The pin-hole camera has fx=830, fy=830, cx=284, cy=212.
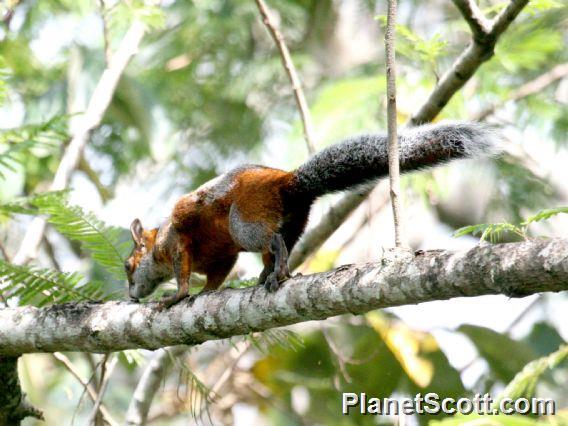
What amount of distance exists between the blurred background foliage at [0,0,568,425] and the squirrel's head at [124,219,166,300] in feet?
0.57

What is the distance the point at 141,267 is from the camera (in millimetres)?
5211

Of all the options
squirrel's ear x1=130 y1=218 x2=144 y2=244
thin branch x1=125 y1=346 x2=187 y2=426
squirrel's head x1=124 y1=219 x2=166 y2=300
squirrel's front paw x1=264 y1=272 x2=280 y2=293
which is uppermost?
squirrel's front paw x1=264 y1=272 x2=280 y2=293

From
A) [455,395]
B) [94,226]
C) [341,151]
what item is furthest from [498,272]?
[455,395]

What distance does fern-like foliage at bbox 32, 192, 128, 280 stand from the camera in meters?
4.09

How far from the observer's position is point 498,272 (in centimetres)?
246

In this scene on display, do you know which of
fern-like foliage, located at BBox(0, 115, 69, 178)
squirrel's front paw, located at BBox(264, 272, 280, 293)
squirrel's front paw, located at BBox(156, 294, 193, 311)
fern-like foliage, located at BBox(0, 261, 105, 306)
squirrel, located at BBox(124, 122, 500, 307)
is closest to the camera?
squirrel's front paw, located at BBox(264, 272, 280, 293)

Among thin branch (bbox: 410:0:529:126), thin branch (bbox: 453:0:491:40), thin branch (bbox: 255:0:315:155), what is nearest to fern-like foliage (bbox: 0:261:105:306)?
thin branch (bbox: 255:0:315:155)

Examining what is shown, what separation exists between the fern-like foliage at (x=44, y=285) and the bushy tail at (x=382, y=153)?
46.6 inches

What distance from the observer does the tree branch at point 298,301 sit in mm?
2436

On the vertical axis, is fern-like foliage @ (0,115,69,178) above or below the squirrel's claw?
above

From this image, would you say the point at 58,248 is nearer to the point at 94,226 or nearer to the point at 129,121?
the point at 129,121

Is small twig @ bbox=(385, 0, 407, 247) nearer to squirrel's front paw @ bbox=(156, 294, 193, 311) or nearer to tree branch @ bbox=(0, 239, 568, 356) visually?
tree branch @ bbox=(0, 239, 568, 356)

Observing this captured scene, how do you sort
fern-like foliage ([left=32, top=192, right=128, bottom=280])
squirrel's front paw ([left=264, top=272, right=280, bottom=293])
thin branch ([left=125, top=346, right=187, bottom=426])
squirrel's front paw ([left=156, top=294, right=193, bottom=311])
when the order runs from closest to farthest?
squirrel's front paw ([left=264, top=272, right=280, bottom=293]) < squirrel's front paw ([left=156, top=294, right=193, bottom=311]) < fern-like foliage ([left=32, top=192, right=128, bottom=280]) < thin branch ([left=125, top=346, right=187, bottom=426])

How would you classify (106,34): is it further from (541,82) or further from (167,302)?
(541,82)
